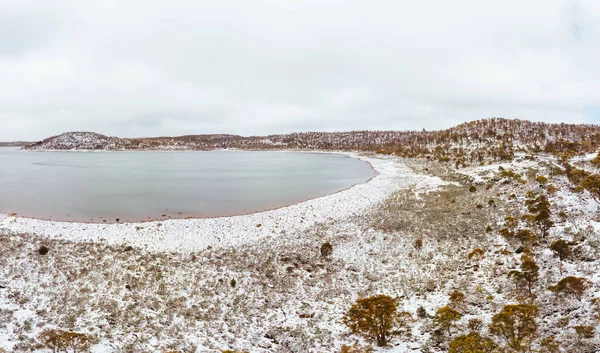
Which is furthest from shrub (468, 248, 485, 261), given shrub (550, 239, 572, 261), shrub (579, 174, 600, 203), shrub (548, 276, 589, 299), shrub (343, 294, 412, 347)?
shrub (579, 174, 600, 203)

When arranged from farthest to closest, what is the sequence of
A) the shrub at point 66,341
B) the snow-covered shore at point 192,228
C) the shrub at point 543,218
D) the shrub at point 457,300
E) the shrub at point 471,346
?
1. the snow-covered shore at point 192,228
2. the shrub at point 543,218
3. the shrub at point 457,300
4. the shrub at point 66,341
5. the shrub at point 471,346

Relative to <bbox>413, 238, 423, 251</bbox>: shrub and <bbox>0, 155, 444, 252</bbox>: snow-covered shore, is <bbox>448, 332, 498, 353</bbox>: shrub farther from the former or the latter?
<bbox>0, 155, 444, 252</bbox>: snow-covered shore

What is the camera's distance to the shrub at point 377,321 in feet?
35.1

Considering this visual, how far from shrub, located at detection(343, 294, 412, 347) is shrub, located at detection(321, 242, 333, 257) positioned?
6262 mm

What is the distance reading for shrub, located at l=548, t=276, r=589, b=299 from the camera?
10680 mm

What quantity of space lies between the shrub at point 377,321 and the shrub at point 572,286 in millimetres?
5445

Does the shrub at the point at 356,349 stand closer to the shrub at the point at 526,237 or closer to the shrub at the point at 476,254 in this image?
the shrub at the point at 476,254

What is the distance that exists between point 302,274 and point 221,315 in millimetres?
4790

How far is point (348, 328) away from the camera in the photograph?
38.7 ft

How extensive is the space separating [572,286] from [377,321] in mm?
6997

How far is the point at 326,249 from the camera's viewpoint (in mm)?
18203

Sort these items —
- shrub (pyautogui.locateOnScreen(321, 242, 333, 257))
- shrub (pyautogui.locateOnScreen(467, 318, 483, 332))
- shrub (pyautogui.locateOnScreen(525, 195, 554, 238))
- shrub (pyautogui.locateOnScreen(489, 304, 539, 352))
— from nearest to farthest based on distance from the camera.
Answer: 1. shrub (pyautogui.locateOnScreen(489, 304, 539, 352))
2. shrub (pyautogui.locateOnScreen(467, 318, 483, 332))
3. shrub (pyautogui.locateOnScreen(525, 195, 554, 238))
4. shrub (pyautogui.locateOnScreen(321, 242, 333, 257))

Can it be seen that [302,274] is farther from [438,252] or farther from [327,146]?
[327,146]

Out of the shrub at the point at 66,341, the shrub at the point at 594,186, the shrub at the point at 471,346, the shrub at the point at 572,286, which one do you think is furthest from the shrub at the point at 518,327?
the shrub at the point at 66,341
